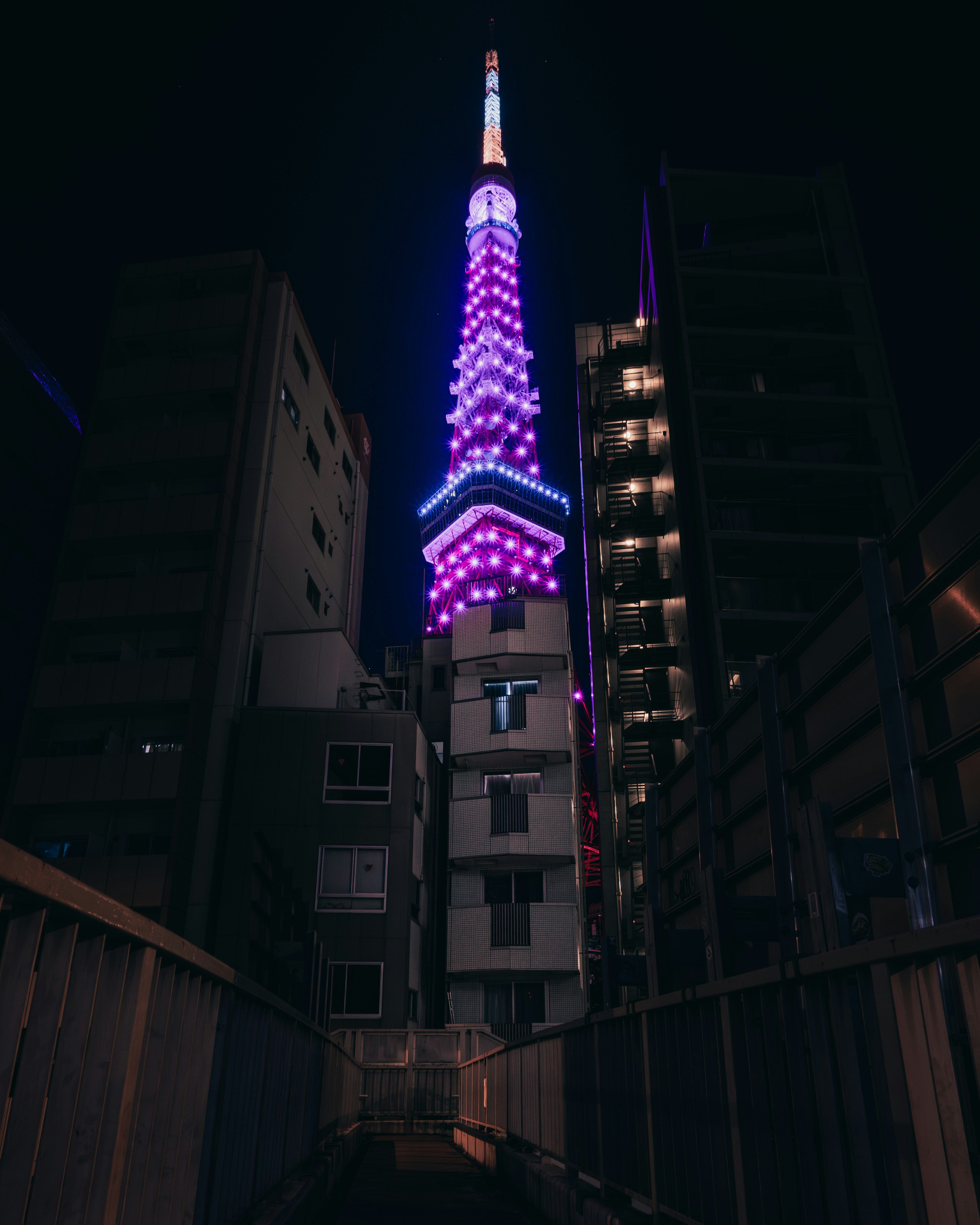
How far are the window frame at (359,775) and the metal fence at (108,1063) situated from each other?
25.6 meters

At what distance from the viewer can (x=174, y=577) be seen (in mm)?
33250

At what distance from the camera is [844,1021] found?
3.08m

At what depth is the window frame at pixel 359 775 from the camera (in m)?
30.3

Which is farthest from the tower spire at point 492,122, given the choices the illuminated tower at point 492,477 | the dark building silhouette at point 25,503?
the dark building silhouette at point 25,503

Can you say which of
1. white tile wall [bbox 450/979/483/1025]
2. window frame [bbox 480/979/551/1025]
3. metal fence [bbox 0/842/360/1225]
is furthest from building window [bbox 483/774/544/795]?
metal fence [bbox 0/842/360/1225]

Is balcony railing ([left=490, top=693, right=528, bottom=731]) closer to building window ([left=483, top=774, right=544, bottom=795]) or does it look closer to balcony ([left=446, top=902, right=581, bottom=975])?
building window ([left=483, top=774, right=544, bottom=795])

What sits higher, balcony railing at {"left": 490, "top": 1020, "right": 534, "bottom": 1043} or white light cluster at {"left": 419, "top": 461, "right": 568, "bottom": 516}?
white light cluster at {"left": 419, "top": 461, "right": 568, "bottom": 516}

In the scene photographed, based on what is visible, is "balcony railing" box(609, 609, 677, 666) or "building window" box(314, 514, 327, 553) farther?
"building window" box(314, 514, 327, 553)

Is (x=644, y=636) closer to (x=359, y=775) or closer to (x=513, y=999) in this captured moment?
(x=359, y=775)

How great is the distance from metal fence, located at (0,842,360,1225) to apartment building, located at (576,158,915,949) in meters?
25.1

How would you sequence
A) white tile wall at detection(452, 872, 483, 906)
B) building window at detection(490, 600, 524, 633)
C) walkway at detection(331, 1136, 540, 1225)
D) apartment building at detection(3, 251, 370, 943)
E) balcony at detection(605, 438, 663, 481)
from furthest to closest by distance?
balcony at detection(605, 438, 663, 481)
building window at detection(490, 600, 524, 633)
white tile wall at detection(452, 872, 483, 906)
apartment building at detection(3, 251, 370, 943)
walkway at detection(331, 1136, 540, 1225)

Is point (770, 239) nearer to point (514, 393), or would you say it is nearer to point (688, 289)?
point (688, 289)

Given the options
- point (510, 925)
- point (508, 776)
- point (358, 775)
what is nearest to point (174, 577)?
point (358, 775)

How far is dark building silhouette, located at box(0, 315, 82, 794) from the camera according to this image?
4512cm
